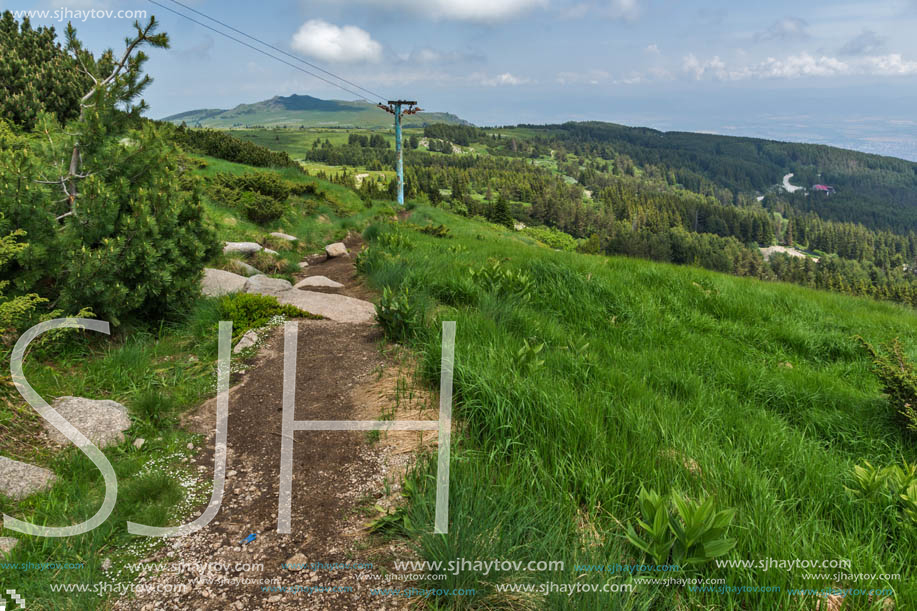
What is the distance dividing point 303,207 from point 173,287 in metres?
12.9

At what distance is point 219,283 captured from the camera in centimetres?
784

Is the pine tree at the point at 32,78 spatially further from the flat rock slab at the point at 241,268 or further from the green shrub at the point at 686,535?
the green shrub at the point at 686,535

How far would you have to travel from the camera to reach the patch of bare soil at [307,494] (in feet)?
7.43

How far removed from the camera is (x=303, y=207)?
17.9 m

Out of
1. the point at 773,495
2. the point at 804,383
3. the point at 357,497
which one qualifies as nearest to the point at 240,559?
the point at 357,497

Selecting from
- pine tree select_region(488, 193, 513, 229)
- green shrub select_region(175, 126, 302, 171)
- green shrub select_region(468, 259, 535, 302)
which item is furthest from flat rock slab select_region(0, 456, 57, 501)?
pine tree select_region(488, 193, 513, 229)

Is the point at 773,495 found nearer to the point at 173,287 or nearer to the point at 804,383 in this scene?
the point at 804,383

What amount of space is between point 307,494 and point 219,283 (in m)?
6.10

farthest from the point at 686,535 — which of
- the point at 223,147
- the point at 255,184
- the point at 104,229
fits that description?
the point at 223,147

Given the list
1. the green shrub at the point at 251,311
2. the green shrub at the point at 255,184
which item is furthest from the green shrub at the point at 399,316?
the green shrub at the point at 255,184

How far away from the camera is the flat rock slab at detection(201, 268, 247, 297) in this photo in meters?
7.28

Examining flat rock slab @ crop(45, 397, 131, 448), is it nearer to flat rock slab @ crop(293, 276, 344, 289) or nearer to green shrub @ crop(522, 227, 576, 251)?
flat rock slab @ crop(293, 276, 344, 289)

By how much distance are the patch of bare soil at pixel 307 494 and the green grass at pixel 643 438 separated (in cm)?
35

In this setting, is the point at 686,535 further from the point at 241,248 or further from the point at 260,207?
the point at 260,207
